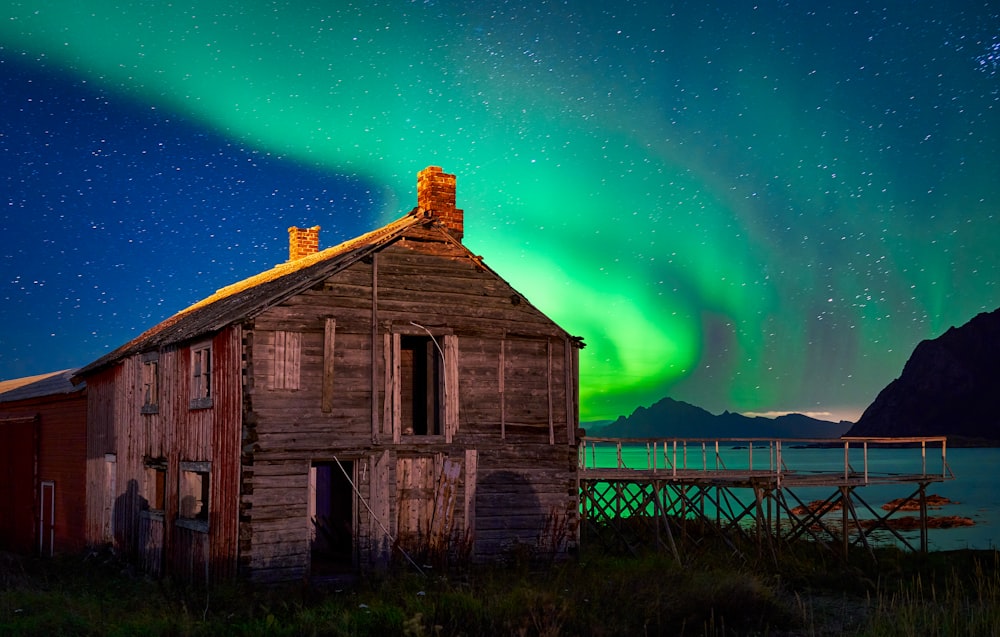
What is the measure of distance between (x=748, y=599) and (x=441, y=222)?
1117 cm

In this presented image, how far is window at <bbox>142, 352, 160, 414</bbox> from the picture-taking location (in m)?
24.1

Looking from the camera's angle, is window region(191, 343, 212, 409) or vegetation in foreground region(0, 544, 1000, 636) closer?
vegetation in foreground region(0, 544, 1000, 636)

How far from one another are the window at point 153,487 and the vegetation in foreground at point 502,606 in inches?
68.4

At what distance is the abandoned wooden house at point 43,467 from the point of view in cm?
2931

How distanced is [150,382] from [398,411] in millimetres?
7894

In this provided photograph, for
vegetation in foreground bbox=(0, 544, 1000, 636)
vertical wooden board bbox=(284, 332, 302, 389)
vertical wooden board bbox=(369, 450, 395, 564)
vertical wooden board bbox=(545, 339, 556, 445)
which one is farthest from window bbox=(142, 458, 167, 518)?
vertical wooden board bbox=(545, 339, 556, 445)

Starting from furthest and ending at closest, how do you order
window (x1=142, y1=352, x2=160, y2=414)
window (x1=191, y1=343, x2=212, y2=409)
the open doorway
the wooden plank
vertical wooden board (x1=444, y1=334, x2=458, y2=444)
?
the open doorway → window (x1=142, y1=352, x2=160, y2=414) → vertical wooden board (x1=444, y1=334, x2=458, y2=444) → window (x1=191, y1=343, x2=212, y2=409) → the wooden plank

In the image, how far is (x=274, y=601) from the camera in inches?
682

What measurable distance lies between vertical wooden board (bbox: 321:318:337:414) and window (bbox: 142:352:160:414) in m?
5.99

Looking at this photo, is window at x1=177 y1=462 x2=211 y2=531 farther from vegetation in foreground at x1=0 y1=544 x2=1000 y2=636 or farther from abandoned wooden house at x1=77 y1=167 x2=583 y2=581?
vegetation in foreground at x1=0 y1=544 x2=1000 y2=636

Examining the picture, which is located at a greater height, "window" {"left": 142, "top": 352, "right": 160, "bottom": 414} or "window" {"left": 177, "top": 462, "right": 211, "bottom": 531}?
"window" {"left": 142, "top": 352, "right": 160, "bottom": 414}

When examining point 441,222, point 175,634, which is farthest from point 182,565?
point 441,222

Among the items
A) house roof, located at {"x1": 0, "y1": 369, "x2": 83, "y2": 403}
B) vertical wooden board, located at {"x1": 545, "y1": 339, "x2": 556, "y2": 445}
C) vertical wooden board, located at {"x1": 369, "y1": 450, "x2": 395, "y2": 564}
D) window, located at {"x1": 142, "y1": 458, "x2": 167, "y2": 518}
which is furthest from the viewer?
house roof, located at {"x1": 0, "y1": 369, "x2": 83, "y2": 403}

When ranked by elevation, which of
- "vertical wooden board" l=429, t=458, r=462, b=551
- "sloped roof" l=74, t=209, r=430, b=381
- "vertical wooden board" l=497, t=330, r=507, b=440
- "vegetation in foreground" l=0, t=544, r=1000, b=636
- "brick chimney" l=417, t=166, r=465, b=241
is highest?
"brick chimney" l=417, t=166, r=465, b=241
